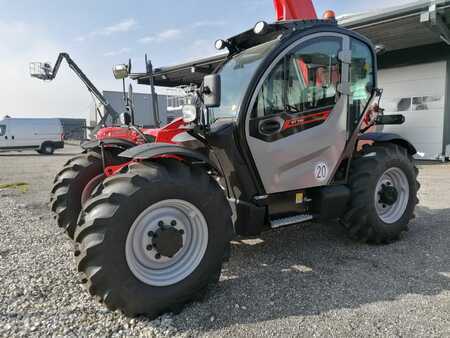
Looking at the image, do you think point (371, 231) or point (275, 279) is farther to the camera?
point (371, 231)

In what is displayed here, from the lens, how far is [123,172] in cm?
295

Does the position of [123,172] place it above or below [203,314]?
above

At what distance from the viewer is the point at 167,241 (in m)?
2.85

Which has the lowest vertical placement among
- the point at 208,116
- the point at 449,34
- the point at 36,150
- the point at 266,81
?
the point at 36,150

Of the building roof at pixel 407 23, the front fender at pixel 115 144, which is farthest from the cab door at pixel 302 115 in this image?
the building roof at pixel 407 23

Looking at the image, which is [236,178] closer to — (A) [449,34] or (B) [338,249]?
(B) [338,249]

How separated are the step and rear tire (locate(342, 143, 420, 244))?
27.4 inches

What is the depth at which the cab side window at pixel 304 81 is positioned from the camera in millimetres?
3518

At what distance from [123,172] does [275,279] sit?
1701mm

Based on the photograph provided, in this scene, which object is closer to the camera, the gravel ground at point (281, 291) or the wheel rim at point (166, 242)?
the gravel ground at point (281, 291)

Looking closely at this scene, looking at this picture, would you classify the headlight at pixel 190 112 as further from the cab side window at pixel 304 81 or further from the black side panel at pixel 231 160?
A: the cab side window at pixel 304 81

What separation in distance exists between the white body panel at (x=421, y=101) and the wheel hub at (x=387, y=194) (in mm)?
10464

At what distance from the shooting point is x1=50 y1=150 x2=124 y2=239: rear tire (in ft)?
13.4

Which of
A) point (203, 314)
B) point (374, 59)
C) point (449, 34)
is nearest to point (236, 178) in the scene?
point (203, 314)
